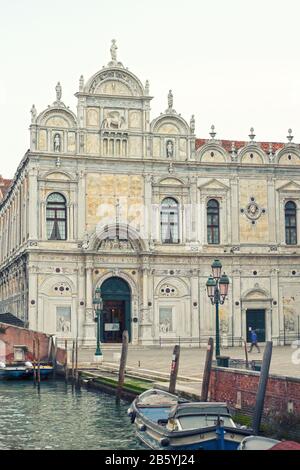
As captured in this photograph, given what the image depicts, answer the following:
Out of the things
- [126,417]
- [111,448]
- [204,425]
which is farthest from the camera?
[126,417]

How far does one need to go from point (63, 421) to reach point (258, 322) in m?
26.7

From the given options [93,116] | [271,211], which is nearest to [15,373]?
[93,116]

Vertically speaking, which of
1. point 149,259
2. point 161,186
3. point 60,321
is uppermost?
point 161,186

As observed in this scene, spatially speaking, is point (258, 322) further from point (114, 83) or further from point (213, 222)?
point (114, 83)

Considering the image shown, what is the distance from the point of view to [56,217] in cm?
4609

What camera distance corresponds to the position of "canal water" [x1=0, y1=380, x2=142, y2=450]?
2011 cm

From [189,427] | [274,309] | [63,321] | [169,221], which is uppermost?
[169,221]

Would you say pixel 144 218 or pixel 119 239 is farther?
pixel 144 218

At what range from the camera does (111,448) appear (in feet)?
64.0

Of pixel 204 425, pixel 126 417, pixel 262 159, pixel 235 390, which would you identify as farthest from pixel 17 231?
pixel 204 425

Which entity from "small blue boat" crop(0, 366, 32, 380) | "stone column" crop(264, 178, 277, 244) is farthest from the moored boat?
"stone column" crop(264, 178, 277, 244)

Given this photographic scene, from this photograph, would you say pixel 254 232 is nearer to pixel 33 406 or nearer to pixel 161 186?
pixel 161 186

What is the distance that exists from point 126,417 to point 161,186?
2515 centimetres

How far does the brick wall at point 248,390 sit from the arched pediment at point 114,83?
90.5ft
